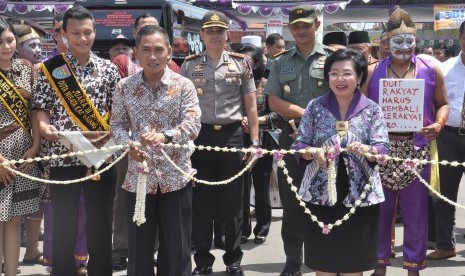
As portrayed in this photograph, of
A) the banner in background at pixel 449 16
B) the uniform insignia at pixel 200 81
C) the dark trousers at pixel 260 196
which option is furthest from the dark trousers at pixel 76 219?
the banner in background at pixel 449 16

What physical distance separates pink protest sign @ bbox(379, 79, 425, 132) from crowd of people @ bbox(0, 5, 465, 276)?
0.33 feet

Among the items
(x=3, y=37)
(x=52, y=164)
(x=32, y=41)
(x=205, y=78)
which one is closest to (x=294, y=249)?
(x=205, y=78)

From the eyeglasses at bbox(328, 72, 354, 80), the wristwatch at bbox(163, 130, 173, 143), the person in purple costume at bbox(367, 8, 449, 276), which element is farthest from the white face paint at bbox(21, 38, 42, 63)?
the eyeglasses at bbox(328, 72, 354, 80)

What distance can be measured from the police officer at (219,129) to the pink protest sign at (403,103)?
47.0 inches

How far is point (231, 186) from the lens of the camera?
6137mm

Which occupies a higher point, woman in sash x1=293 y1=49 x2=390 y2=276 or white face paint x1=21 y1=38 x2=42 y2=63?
white face paint x1=21 y1=38 x2=42 y2=63

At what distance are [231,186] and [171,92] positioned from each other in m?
1.70

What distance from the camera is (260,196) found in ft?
25.3

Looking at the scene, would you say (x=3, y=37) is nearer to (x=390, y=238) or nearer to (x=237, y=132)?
(x=237, y=132)

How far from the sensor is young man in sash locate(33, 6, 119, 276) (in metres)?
4.91

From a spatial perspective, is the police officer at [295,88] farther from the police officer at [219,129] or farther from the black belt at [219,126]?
the black belt at [219,126]

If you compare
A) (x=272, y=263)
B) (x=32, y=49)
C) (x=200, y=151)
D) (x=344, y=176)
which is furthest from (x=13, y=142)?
(x=272, y=263)

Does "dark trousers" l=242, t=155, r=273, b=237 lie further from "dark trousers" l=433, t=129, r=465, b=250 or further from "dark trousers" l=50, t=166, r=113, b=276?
"dark trousers" l=50, t=166, r=113, b=276

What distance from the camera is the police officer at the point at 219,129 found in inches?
236
